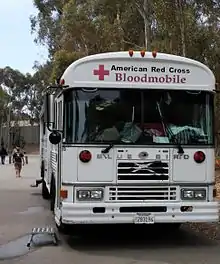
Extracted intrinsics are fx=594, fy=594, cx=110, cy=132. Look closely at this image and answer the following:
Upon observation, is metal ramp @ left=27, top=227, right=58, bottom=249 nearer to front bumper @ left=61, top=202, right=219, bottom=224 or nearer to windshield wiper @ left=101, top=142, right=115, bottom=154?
Answer: front bumper @ left=61, top=202, right=219, bottom=224

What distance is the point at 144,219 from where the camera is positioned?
974cm

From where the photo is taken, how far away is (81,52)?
38.7 m

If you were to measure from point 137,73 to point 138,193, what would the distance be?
2047 millimetres

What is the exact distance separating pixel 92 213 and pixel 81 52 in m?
29.8

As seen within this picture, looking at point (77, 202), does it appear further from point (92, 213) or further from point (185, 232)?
point (185, 232)

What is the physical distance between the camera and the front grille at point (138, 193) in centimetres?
979

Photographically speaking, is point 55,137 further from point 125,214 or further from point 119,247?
point 119,247

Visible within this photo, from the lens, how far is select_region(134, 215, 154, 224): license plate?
972 cm

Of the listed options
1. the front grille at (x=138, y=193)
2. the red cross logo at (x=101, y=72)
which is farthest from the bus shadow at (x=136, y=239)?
the red cross logo at (x=101, y=72)

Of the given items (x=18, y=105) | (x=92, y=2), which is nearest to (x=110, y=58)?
(x=92, y=2)

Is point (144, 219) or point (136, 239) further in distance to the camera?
point (136, 239)

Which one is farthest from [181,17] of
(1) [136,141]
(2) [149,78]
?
(1) [136,141]

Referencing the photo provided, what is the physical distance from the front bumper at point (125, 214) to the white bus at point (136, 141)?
2 cm

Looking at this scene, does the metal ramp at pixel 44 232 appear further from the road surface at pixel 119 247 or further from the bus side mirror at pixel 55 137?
the bus side mirror at pixel 55 137
